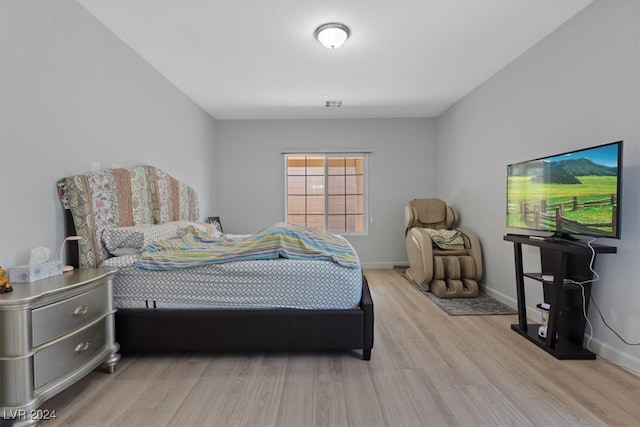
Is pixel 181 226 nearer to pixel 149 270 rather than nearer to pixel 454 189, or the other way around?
pixel 149 270

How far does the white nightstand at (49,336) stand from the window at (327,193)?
3520 millimetres

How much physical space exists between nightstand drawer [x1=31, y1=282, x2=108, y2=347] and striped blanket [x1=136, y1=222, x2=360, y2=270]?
34 centimetres

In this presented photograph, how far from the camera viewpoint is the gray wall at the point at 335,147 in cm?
500

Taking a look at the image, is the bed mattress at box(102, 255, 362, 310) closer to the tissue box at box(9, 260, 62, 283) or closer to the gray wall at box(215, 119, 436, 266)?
the tissue box at box(9, 260, 62, 283)

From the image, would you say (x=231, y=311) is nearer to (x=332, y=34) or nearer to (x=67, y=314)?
(x=67, y=314)

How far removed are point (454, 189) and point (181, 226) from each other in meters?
3.75

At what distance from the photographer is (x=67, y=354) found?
1.52 m

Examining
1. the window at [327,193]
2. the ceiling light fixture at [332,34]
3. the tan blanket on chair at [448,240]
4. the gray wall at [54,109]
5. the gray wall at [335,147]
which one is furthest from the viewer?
the window at [327,193]

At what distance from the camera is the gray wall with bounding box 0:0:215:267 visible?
5.37 ft

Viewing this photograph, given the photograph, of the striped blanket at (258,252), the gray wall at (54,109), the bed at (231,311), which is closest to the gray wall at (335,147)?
the gray wall at (54,109)

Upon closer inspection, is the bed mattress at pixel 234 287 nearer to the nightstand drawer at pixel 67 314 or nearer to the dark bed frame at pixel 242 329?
the dark bed frame at pixel 242 329

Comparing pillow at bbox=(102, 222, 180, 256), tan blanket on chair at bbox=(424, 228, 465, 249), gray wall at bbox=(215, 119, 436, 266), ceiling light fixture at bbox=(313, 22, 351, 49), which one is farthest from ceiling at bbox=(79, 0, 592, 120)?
tan blanket on chair at bbox=(424, 228, 465, 249)

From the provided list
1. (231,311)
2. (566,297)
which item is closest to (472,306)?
(566,297)

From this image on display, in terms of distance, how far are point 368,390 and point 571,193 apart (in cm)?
195
